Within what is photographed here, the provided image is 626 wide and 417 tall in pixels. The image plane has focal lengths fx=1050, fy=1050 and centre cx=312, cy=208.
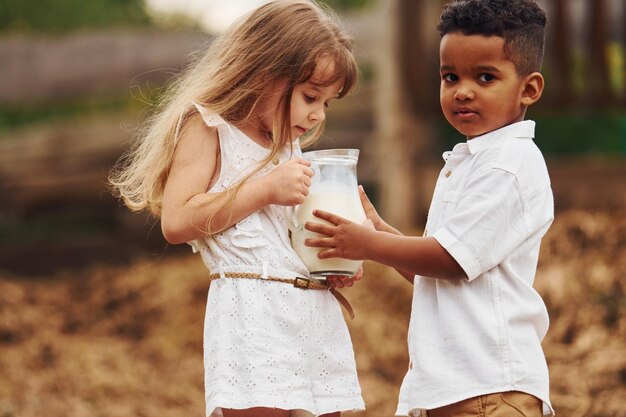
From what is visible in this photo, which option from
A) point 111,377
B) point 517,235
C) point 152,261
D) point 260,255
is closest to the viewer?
point 517,235

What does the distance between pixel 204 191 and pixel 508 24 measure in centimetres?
83

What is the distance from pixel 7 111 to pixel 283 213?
5.07 meters

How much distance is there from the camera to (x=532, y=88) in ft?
8.04

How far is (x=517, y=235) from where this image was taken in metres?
2.38

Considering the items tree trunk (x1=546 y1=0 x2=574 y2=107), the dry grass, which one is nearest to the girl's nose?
the dry grass

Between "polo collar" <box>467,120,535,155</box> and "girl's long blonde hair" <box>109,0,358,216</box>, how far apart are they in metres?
0.43

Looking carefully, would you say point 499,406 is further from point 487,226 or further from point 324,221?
point 324,221

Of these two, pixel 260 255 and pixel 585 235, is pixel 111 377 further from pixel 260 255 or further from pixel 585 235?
pixel 260 255

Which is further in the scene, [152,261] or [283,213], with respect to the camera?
[152,261]

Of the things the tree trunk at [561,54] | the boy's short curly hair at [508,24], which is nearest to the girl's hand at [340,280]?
the boy's short curly hair at [508,24]

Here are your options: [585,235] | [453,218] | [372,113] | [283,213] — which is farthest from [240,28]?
[372,113]

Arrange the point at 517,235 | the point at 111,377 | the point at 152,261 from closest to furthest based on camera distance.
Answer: the point at 517,235
the point at 111,377
the point at 152,261

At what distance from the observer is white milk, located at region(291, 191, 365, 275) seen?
8.24 ft

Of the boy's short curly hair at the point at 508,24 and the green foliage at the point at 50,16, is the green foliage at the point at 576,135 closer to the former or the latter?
the green foliage at the point at 50,16
